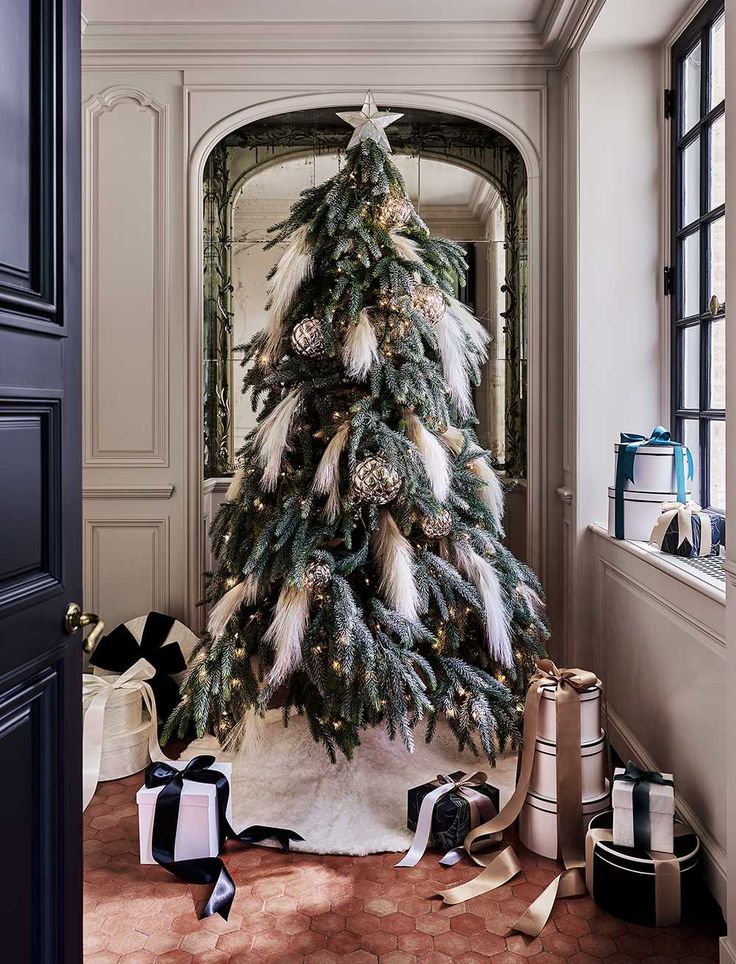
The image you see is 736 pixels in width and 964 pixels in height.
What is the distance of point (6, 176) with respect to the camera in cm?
108

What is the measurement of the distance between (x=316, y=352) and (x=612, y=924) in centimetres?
172

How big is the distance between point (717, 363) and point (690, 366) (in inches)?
9.1

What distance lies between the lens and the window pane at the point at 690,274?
2.58 meters

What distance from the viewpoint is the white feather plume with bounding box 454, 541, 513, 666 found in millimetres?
2348

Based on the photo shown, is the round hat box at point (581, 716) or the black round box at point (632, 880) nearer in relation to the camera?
the black round box at point (632, 880)

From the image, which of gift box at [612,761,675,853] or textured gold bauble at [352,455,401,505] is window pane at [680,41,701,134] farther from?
gift box at [612,761,675,853]

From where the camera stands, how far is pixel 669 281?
109 inches

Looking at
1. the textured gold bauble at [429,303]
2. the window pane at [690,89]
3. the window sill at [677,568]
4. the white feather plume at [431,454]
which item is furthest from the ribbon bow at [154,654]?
the window pane at [690,89]

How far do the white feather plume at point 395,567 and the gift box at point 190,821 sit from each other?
2.37 feet

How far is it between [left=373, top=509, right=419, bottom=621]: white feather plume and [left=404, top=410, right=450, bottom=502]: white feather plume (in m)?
0.18

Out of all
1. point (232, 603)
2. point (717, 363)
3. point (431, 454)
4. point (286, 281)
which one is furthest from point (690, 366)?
point (232, 603)

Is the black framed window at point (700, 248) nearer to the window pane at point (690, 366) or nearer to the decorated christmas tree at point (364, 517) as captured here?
the window pane at point (690, 366)

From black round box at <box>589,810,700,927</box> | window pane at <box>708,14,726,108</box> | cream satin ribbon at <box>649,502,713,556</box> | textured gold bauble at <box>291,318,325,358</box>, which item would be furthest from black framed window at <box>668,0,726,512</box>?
textured gold bauble at <box>291,318,325,358</box>

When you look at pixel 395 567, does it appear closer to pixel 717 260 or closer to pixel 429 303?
pixel 429 303
